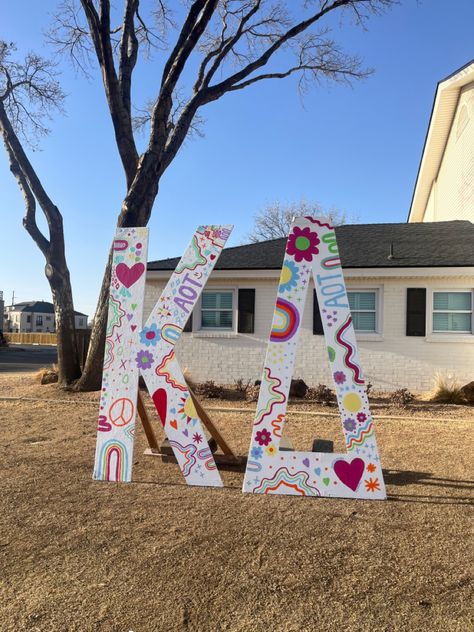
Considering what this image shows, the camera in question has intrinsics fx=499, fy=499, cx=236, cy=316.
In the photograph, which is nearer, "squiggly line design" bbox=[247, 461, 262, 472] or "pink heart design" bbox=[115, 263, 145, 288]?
"squiggly line design" bbox=[247, 461, 262, 472]

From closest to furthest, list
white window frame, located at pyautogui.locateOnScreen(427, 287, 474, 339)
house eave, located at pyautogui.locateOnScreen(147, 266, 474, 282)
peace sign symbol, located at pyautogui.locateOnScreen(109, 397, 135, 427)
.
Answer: peace sign symbol, located at pyautogui.locateOnScreen(109, 397, 135, 427)
house eave, located at pyautogui.locateOnScreen(147, 266, 474, 282)
white window frame, located at pyautogui.locateOnScreen(427, 287, 474, 339)

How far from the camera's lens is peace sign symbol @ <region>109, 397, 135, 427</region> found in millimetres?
4838

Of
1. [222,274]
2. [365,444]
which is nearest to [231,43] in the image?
[222,274]

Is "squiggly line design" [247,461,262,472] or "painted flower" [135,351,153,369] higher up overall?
"painted flower" [135,351,153,369]

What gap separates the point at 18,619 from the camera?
2.51m

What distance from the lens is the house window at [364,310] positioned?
11.9 metres

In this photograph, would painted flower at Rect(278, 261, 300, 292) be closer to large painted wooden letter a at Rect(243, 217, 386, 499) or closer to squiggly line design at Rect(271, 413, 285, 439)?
large painted wooden letter a at Rect(243, 217, 386, 499)

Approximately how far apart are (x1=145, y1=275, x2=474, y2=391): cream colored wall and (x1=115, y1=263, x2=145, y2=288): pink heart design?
739 cm

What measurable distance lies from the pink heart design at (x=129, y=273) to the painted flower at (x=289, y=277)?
1441 mm

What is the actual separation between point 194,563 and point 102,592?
603 millimetres

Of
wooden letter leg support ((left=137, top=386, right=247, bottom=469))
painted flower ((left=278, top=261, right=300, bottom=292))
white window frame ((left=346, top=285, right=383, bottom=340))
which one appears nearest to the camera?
painted flower ((left=278, top=261, right=300, bottom=292))

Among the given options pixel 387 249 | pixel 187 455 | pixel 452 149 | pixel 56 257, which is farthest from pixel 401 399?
pixel 452 149

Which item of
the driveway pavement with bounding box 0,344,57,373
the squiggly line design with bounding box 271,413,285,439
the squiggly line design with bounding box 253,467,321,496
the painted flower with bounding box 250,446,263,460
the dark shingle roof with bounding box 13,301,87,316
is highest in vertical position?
the dark shingle roof with bounding box 13,301,87,316

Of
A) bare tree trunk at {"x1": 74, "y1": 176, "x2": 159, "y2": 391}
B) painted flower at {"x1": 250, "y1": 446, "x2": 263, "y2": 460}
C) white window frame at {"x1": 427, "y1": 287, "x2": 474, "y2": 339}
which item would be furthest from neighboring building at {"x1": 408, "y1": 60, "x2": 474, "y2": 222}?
painted flower at {"x1": 250, "y1": 446, "x2": 263, "y2": 460}
